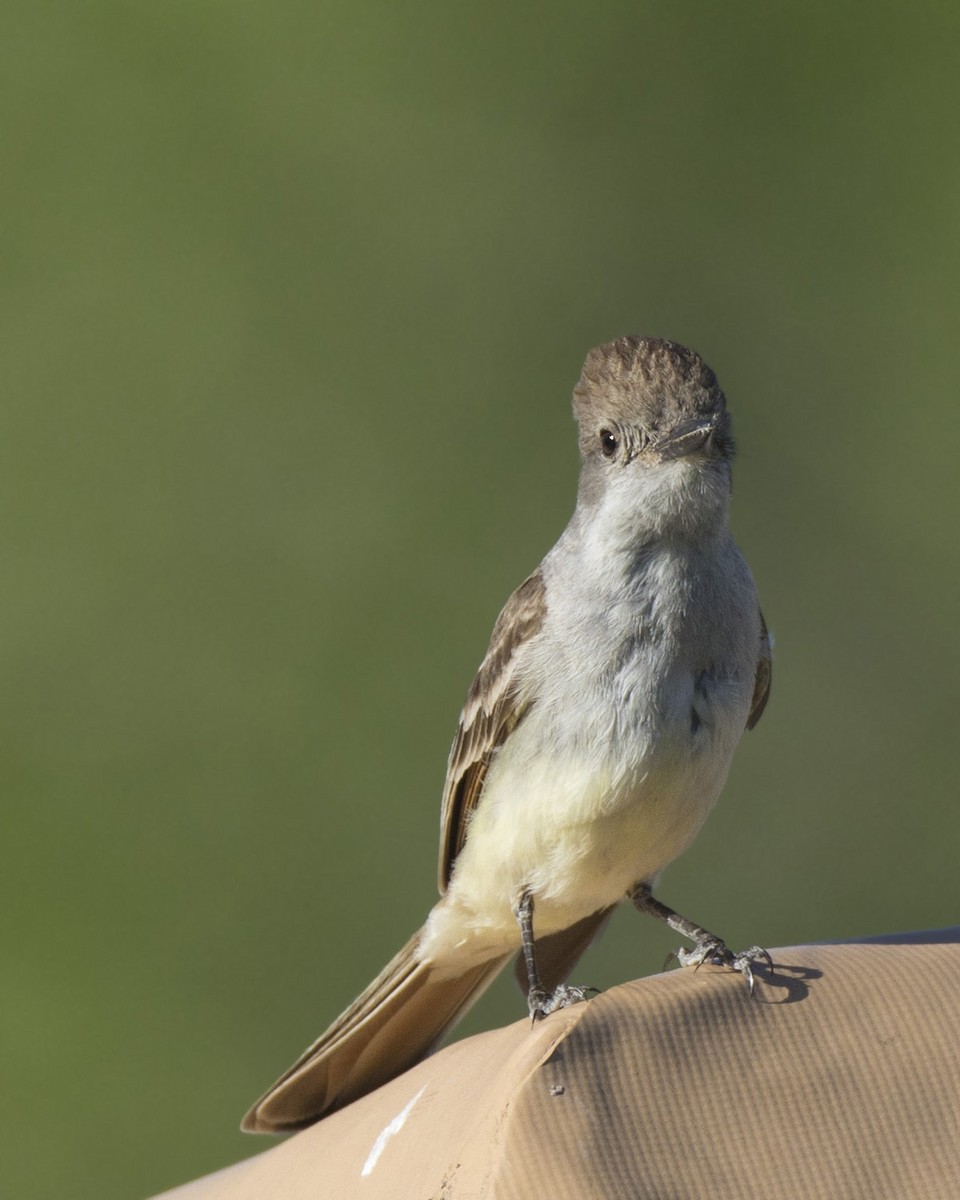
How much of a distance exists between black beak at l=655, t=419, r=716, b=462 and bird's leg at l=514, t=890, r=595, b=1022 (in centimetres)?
77

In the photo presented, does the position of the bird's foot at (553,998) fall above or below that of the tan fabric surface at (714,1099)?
below

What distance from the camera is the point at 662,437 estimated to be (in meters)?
2.65

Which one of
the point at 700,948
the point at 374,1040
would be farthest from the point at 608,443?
the point at 374,1040

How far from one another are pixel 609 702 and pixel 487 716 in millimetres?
322

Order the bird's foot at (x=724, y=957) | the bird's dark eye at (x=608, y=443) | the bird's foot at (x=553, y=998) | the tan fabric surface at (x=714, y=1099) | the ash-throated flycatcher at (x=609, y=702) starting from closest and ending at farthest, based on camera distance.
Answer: the tan fabric surface at (x=714, y=1099), the bird's foot at (x=724, y=957), the bird's foot at (x=553, y=998), the ash-throated flycatcher at (x=609, y=702), the bird's dark eye at (x=608, y=443)

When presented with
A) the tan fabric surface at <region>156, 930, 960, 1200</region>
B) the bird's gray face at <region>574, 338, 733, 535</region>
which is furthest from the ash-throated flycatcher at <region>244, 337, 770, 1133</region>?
the tan fabric surface at <region>156, 930, 960, 1200</region>

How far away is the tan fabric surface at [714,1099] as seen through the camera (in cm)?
165

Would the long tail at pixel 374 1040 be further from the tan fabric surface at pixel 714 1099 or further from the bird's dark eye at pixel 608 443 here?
the bird's dark eye at pixel 608 443

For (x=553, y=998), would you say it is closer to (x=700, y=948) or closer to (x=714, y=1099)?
(x=700, y=948)

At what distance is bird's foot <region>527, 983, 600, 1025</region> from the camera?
2.45 m

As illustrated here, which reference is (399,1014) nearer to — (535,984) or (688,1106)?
(535,984)

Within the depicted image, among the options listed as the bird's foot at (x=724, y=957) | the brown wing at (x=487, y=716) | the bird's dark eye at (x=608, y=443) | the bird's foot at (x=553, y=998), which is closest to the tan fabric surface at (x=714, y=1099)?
the bird's foot at (x=724, y=957)

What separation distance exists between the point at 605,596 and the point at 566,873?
0.46 meters

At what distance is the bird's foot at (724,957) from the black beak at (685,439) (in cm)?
77
